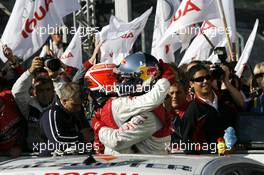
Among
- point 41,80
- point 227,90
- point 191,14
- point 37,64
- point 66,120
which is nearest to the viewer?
point 66,120

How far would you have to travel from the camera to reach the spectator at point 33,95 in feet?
26.1

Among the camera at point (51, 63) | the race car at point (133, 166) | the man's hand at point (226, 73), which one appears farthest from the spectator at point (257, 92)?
the race car at point (133, 166)

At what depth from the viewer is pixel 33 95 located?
8.46 m

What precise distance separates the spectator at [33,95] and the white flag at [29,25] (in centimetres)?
230

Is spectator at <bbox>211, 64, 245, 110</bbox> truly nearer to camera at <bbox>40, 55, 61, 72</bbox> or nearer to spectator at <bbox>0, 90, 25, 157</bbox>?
camera at <bbox>40, 55, 61, 72</bbox>

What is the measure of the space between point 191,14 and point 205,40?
0.71m

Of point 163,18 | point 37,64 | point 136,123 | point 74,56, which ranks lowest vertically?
point 136,123

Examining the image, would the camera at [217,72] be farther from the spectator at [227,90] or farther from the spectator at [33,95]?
the spectator at [33,95]

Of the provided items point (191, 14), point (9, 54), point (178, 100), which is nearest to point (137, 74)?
point (178, 100)

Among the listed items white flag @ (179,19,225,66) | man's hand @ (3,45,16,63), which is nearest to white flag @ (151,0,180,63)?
white flag @ (179,19,225,66)

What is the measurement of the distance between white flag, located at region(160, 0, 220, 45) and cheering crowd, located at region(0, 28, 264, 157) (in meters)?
1.72

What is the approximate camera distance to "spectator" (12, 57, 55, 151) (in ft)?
26.1

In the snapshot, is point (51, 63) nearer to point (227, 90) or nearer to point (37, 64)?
point (37, 64)

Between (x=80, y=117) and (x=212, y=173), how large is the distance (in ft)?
9.74
